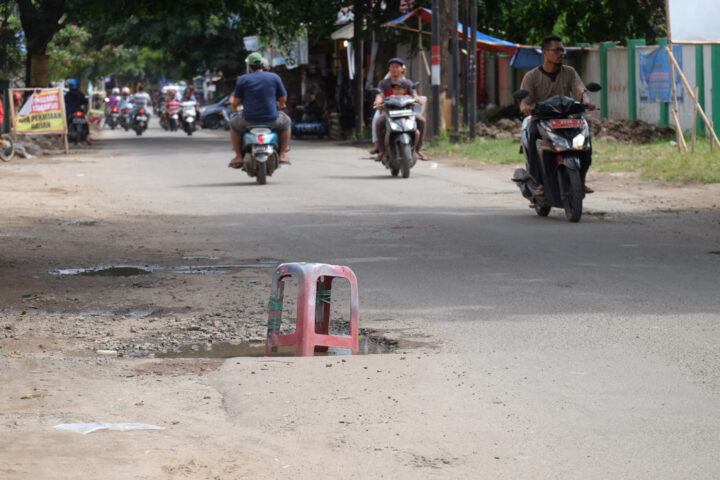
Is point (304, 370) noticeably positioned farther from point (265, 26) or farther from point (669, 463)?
point (265, 26)

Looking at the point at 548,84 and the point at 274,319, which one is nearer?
the point at 274,319

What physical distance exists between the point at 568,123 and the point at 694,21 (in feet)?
27.2

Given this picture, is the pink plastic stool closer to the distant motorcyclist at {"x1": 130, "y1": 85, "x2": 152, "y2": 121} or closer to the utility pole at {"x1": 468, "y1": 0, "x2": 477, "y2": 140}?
the utility pole at {"x1": 468, "y1": 0, "x2": 477, "y2": 140}

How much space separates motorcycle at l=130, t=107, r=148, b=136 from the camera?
133ft

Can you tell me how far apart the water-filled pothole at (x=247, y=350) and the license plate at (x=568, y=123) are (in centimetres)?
557

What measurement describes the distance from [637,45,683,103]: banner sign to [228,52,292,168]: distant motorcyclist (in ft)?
34.9

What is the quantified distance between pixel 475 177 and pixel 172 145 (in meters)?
15.3

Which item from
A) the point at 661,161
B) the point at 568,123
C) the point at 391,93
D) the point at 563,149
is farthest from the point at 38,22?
the point at 563,149

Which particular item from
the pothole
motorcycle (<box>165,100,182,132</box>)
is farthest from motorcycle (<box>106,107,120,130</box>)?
the pothole

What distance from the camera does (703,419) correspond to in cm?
451

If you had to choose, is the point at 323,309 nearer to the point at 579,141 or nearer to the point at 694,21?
the point at 579,141

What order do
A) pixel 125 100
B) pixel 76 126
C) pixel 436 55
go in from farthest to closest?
pixel 125 100, pixel 76 126, pixel 436 55

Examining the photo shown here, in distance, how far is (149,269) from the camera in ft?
28.5

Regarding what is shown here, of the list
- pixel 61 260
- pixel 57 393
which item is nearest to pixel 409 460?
pixel 57 393
